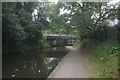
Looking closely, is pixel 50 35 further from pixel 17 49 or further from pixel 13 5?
pixel 13 5

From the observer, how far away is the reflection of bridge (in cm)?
3015

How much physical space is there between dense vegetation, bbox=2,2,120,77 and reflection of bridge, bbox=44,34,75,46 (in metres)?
3.79

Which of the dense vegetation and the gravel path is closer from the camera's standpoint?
the gravel path

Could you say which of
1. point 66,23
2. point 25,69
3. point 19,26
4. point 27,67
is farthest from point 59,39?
point 25,69

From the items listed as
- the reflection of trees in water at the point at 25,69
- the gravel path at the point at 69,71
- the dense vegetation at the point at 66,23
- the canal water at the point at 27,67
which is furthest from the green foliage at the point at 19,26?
the gravel path at the point at 69,71

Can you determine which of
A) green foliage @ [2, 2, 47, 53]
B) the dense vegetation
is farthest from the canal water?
the dense vegetation

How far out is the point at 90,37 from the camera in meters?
17.9

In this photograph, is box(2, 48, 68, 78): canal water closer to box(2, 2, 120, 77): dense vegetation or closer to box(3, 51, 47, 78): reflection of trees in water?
box(3, 51, 47, 78): reflection of trees in water

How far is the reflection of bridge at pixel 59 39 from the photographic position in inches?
1187

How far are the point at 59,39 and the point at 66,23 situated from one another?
1380 cm

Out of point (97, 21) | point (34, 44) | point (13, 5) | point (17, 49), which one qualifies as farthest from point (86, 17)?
point (34, 44)

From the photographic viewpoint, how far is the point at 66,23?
59.8 ft

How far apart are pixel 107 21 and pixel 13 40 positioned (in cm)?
884

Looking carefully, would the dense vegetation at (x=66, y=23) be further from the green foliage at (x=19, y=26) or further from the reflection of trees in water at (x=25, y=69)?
the reflection of trees in water at (x=25, y=69)
